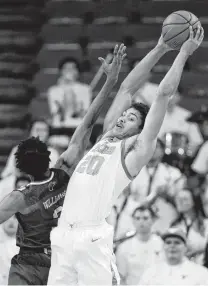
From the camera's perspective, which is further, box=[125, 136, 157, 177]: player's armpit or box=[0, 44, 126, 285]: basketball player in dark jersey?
box=[0, 44, 126, 285]: basketball player in dark jersey

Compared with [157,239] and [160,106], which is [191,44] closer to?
[160,106]

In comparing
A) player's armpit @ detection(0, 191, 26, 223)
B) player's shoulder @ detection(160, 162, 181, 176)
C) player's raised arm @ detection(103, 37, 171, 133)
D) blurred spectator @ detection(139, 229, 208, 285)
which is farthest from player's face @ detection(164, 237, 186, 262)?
player's armpit @ detection(0, 191, 26, 223)

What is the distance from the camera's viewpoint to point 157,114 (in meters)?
5.21

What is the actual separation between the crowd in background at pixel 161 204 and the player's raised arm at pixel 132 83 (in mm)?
1499

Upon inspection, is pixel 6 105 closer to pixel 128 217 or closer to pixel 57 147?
pixel 57 147

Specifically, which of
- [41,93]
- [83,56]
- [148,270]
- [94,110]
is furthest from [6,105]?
[94,110]

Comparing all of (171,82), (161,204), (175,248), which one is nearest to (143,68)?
(171,82)

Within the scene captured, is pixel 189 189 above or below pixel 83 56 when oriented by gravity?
below

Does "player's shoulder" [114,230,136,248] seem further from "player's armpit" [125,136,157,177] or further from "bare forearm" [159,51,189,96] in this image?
"bare forearm" [159,51,189,96]

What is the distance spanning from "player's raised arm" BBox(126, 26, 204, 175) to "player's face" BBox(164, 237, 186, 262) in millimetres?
2087

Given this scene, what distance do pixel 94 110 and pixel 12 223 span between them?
2262 millimetres

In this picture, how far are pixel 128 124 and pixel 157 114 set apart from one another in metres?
0.40

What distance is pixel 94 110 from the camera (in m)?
5.82

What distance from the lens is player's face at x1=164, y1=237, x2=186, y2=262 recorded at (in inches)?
286
